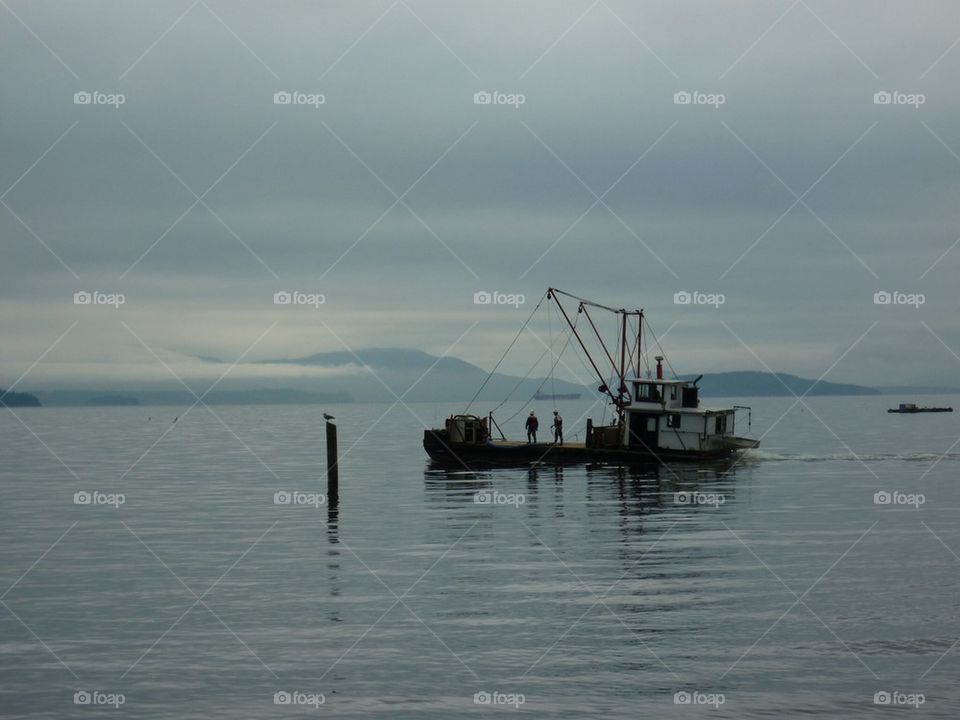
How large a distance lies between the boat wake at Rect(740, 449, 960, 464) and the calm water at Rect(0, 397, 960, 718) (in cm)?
2876

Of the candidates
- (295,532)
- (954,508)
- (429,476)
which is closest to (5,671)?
(295,532)

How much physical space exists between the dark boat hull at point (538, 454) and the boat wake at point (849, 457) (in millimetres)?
12905

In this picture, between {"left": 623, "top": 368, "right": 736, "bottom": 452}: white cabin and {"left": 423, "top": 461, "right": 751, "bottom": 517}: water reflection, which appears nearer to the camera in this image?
{"left": 423, "top": 461, "right": 751, "bottom": 517}: water reflection

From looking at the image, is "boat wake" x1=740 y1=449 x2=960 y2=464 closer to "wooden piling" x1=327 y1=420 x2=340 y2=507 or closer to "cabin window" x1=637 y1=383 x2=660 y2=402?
"cabin window" x1=637 y1=383 x2=660 y2=402

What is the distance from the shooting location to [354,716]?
25.1 meters

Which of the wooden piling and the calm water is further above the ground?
the wooden piling

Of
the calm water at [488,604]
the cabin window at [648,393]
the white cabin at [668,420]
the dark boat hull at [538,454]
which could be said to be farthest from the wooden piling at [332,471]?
the cabin window at [648,393]

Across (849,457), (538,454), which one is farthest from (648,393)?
(849,457)

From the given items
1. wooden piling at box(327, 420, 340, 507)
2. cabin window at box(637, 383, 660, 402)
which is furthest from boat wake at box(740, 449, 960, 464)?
wooden piling at box(327, 420, 340, 507)

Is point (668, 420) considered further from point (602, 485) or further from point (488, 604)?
point (488, 604)

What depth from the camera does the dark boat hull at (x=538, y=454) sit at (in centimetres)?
8312

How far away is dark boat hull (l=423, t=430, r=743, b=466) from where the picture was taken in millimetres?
83125

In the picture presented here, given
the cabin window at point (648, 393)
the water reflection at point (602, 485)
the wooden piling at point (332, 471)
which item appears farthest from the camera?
the cabin window at point (648, 393)

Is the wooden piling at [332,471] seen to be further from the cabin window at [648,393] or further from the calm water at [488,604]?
the cabin window at [648,393]
